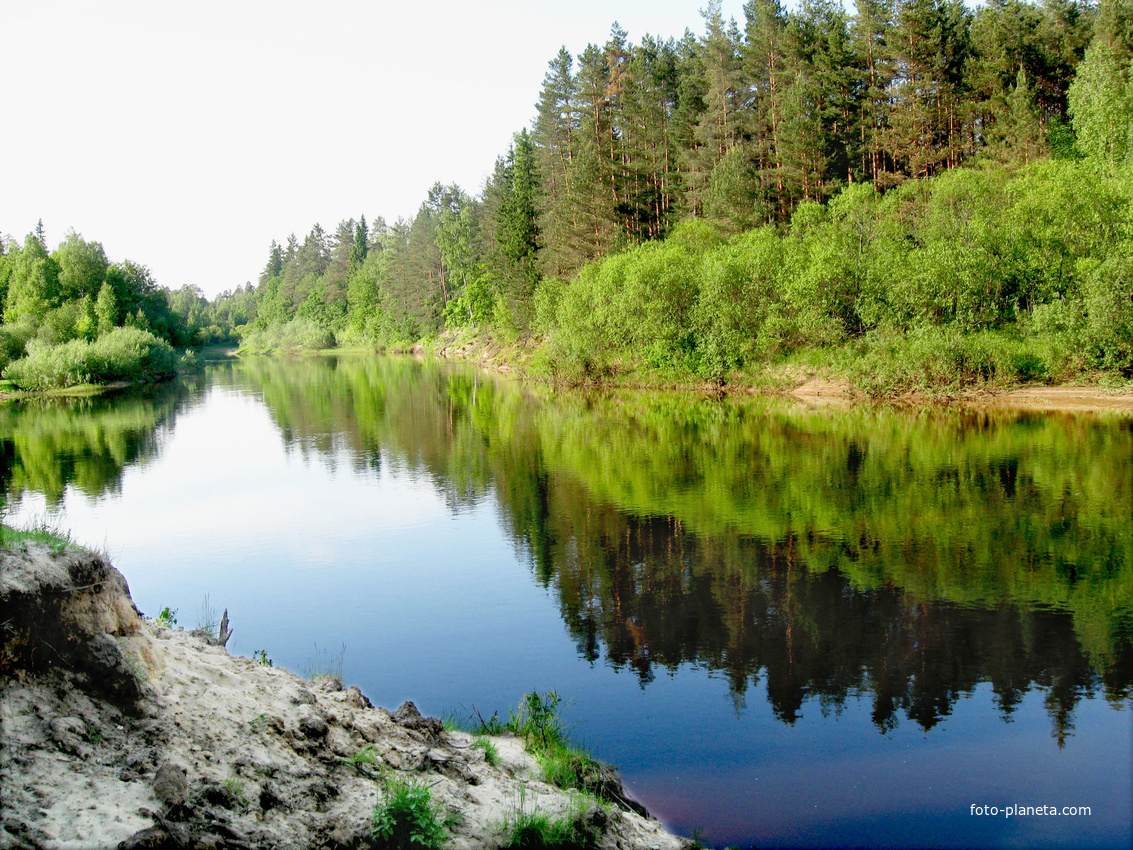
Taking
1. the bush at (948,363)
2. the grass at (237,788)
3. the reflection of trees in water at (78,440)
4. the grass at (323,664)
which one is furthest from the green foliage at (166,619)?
the bush at (948,363)

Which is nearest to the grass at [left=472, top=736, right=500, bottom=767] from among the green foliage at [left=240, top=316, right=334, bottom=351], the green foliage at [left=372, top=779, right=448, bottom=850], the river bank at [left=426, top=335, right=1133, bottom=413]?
the green foliage at [left=372, top=779, right=448, bottom=850]

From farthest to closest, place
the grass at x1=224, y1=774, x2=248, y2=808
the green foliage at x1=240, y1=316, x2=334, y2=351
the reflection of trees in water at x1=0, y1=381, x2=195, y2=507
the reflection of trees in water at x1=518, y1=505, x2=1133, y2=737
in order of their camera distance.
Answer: the green foliage at x1=240, y1=316, x2=334, y2=351 < the reflection of trees in water at x1=0, y1=381, x2=195, y2=507 < the reflection of trees in water at x1=518, y1=505, x2=1133, y2=737 < the grass at x1=224, y1=774, x2=248, y2=808

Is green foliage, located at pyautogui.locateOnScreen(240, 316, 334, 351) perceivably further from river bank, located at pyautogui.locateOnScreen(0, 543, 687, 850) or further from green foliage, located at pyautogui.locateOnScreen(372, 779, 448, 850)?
green foliage, located at pyautogui.locateOnScreen(372, 779, 448, 850)

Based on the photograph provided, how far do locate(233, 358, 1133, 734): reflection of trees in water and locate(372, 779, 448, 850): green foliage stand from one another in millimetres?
5615

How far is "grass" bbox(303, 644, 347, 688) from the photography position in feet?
37.7

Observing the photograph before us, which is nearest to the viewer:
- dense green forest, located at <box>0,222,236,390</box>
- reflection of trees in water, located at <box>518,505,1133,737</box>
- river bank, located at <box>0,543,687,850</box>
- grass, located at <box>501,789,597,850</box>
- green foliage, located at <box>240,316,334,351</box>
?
river bank, located at <box>0,543,687,850</box>

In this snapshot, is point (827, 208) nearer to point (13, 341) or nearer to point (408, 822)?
point (408, 822)

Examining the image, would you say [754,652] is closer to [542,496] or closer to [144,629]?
[144,629]

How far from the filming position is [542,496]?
23422mm

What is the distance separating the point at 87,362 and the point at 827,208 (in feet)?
190

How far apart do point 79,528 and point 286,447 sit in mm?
14646

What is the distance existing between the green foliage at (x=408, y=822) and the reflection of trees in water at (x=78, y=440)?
21.5 meters

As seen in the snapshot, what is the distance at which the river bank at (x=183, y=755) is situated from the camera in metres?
5.61

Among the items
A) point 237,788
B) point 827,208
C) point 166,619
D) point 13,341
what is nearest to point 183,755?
point 237,788
